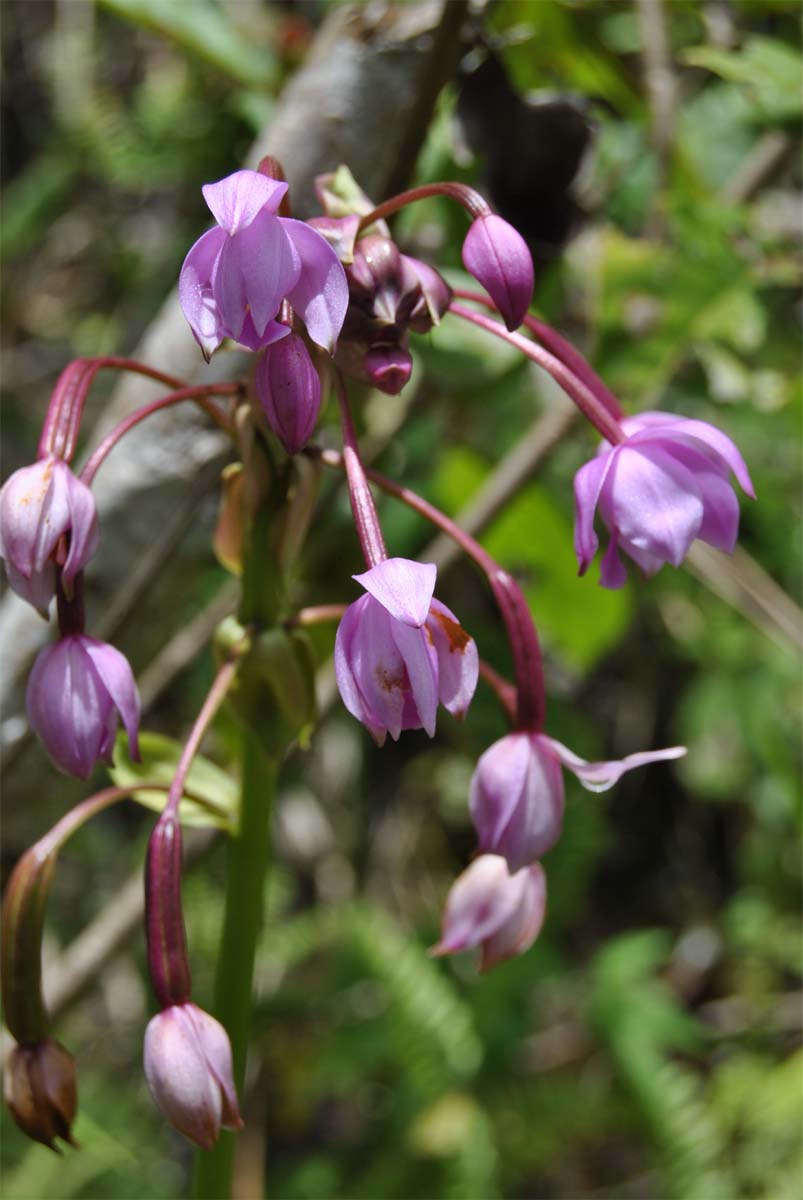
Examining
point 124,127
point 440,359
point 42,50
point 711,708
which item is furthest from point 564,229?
point 42,50

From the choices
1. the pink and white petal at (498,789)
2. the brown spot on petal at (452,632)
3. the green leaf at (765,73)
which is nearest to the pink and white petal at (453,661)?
the brown spot on petal at (452,632)

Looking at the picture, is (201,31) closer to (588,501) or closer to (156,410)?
(156,410)

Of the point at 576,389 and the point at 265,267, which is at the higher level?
the point at 265,267

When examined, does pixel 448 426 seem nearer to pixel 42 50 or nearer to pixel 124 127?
pixel 124 127

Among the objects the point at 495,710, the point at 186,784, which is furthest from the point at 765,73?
the point at 495,710

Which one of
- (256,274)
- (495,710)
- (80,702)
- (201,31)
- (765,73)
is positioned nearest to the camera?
(256,274)

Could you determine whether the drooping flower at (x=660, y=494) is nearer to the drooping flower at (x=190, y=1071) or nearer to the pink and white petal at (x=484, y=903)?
the pink and white petal at (x=484, y=903)

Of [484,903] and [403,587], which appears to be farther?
[484,903]
